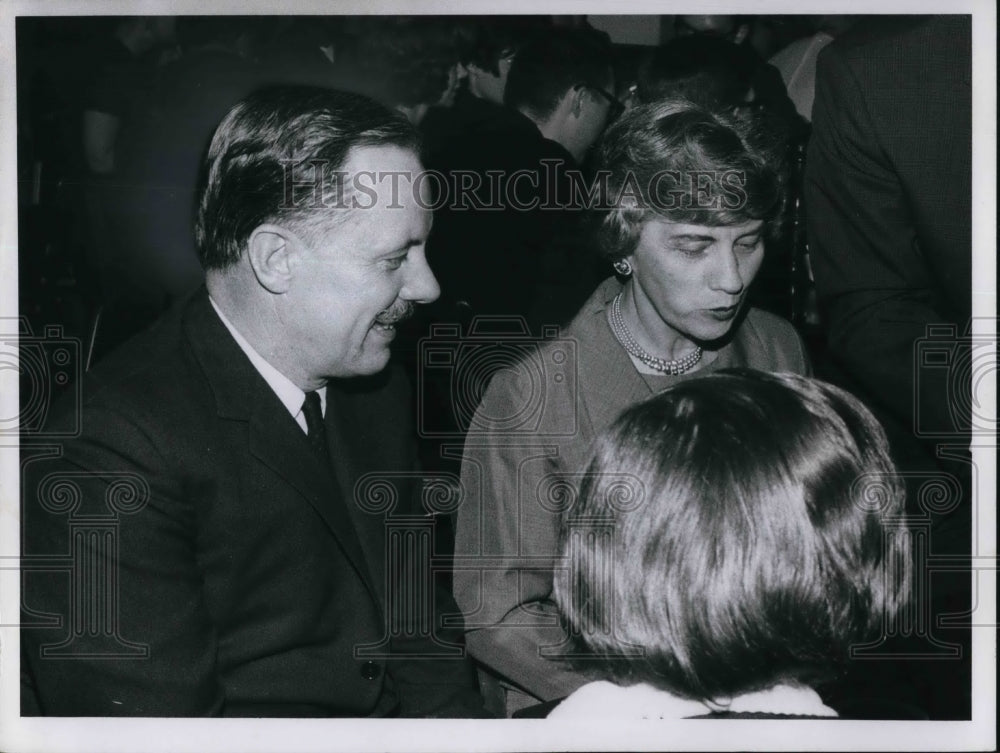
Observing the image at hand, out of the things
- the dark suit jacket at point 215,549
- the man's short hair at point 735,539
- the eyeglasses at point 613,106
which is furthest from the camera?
the eyeglasses at point 613,106

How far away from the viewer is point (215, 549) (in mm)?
1996

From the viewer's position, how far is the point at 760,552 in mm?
1898

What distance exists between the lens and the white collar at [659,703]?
2.00 meters

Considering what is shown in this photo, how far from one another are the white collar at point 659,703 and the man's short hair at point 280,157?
103 centimetres

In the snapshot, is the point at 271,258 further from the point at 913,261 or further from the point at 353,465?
the point at 913,261

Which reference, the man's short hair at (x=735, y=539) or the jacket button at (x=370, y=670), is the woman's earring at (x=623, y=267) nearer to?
the man's short hair at (x=735, y=539)

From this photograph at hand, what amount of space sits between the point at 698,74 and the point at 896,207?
474 mm

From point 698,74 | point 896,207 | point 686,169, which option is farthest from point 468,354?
point 896,207

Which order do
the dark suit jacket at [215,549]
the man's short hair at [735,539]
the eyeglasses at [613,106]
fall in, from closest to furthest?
the man's short hair at [735,539] → the dark suit jacket at [215,549] → the eyeglasses at [613,106]

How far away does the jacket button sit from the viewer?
208 centimetres

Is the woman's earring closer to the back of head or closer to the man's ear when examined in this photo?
the back of head

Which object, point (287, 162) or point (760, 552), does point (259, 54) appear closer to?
point (287, 162)

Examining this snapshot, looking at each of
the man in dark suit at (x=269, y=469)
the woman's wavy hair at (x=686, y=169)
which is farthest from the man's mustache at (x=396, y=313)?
the woman's wavy hair at (x=686, y=169)

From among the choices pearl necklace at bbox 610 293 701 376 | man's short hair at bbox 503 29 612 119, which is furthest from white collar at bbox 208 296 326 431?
man's short hair at bbox 503 29 612 119
